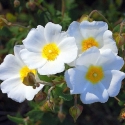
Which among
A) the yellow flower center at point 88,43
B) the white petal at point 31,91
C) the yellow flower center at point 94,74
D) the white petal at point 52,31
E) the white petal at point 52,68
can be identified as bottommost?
the white petal at point 31,91

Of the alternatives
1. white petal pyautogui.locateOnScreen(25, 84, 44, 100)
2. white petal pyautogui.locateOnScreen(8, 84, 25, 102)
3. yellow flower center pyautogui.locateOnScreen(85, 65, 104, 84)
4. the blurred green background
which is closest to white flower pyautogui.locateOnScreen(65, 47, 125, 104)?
yellow flower center pyautogui.locateOnScreen(85, 65, 104, 84)

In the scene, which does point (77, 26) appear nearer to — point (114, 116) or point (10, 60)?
point (10, 60)

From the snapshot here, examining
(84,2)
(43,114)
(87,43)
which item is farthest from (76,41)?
(84,2)

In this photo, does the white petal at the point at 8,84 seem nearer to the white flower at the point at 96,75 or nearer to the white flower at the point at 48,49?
the white flower at the point at 48,49

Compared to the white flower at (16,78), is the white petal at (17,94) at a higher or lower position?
lower

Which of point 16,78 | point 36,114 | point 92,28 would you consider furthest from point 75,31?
point 36,114

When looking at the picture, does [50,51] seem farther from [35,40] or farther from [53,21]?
[53,21]

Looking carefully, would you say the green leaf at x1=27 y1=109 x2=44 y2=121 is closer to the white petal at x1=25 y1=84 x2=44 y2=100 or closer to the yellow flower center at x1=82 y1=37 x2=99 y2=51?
the white petal at x1=25 y1=84 x2=44 y2=100

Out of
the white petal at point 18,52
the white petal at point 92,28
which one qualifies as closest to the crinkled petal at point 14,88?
the white petal at point 18,52
